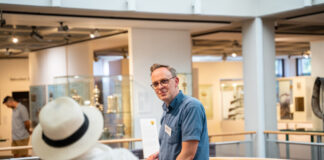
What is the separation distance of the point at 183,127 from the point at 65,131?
1411 mm

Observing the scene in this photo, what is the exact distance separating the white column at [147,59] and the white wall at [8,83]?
9360 mm

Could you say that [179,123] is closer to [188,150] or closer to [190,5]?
[188,150]

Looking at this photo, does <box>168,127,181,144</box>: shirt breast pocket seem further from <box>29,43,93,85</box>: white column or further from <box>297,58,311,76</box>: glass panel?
<box>297,58,311,76</box>: glass panel

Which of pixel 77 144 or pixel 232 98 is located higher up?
pixel 77 144

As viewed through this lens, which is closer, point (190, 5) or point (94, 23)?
point (190, 5)

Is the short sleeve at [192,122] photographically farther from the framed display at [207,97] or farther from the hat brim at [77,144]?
the framed display at [207,97]

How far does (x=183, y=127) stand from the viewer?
3178 millimetres

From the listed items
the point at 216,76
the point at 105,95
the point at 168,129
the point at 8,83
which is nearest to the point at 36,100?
the point at 105,95

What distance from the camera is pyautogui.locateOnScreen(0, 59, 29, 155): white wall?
18750 mm

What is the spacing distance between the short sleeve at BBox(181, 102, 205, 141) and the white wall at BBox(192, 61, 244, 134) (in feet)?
55.5

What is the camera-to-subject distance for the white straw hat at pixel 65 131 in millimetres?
1859

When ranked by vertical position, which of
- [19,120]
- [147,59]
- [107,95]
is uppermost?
[147,59]

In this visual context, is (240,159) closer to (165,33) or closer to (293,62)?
(165,33)

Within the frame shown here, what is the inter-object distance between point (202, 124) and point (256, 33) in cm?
763
